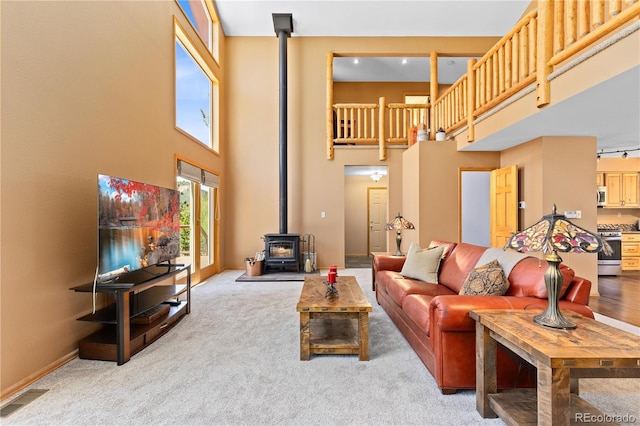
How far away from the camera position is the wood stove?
5.93 metres

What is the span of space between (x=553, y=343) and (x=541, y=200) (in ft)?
12.2

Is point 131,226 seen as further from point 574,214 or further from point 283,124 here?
point 574,214

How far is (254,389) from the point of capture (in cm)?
196

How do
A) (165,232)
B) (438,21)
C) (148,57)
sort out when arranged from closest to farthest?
(165,232) < (148,57) < (438,21)

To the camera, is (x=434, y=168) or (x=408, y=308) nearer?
(x=408, y=308)

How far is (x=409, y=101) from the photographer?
27.3 feet

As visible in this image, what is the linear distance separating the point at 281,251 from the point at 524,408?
4.82 meters

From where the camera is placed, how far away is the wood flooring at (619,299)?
346cm

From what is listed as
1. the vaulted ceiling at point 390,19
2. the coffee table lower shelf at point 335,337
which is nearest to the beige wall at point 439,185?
the vaulted ceiling at point 390,19

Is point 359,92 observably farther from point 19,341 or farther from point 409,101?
point 19,341

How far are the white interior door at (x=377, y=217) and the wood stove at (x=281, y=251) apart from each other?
3.43m

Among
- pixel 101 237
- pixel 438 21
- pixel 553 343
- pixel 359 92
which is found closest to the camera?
pixel 553 343

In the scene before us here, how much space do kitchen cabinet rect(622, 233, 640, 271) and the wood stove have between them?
6838mm

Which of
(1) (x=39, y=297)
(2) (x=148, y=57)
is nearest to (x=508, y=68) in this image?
(2) (x=148, y=57)
